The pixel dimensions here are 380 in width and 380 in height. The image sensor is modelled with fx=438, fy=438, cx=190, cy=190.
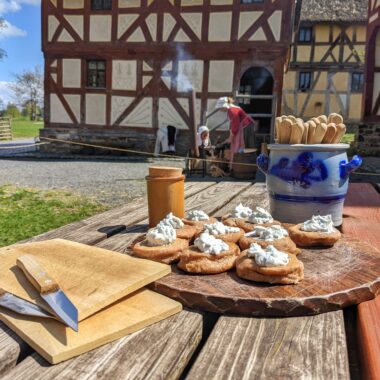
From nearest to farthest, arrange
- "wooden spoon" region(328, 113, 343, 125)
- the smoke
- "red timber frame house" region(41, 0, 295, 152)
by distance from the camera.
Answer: "wooden spoon" region(328, 113, 343, 125) → "red timber frame house" region(41, 0, 295, 152) → the smoke

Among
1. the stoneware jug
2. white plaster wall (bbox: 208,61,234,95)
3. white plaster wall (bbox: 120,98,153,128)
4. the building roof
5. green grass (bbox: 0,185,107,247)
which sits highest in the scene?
the building roof

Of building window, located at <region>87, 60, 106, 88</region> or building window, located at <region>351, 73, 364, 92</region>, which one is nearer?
building window, located at <region>87, 60, 106, 88</region>

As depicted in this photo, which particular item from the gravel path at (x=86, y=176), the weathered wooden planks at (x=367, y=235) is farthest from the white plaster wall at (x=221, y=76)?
the weathered wooden planks at (x=367, y=235)

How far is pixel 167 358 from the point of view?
0.62 m

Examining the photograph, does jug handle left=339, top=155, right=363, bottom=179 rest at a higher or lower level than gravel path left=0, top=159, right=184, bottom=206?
higher

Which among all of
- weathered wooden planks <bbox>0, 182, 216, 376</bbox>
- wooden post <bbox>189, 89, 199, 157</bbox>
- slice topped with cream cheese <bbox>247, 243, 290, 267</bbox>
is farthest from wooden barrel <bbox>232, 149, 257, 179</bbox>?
slice topped with cream cheese <bbox>247, 243, 290, 267</bbox>

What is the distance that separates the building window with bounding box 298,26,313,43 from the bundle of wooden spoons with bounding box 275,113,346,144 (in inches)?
838

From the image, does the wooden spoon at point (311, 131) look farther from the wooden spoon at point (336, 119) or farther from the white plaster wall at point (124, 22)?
the white plaster wall at point (124, 22)

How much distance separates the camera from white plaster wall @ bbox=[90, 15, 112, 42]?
1198 cm

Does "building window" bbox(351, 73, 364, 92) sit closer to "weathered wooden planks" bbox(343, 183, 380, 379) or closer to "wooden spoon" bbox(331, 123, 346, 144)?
"weathered wooden planks" bbox(343, 183, 380, 379)

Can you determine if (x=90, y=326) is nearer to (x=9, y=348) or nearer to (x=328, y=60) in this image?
(x=9, y=348)

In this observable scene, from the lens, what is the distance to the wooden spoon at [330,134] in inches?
52.3

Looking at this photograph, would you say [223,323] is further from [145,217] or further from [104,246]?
[145,217]

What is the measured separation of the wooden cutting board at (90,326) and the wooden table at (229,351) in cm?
1
